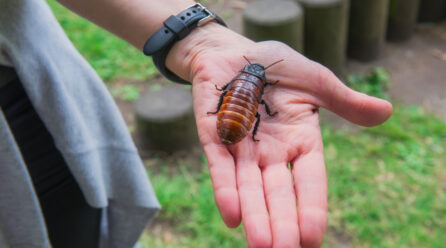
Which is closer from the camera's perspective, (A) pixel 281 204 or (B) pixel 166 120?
(A) pixel 281 204

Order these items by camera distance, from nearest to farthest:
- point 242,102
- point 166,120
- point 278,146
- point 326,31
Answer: point 278,146 < point 242,102 < point 166,120 < point 326,31

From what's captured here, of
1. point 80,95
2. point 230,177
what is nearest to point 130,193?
point 80,95

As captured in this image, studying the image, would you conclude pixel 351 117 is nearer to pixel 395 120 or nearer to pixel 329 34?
pixel 395 120

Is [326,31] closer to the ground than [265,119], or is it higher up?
closer to the ground

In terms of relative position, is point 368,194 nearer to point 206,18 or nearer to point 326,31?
point 326,31

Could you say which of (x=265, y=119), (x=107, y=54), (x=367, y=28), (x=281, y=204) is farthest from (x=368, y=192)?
(x=107, y=54)

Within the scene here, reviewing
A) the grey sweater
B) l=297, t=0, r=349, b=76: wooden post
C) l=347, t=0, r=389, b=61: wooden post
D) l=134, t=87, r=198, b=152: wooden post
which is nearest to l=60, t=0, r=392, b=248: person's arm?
the grey sweater

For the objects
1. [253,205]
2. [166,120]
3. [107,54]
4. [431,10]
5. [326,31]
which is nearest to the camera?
[253,205]
